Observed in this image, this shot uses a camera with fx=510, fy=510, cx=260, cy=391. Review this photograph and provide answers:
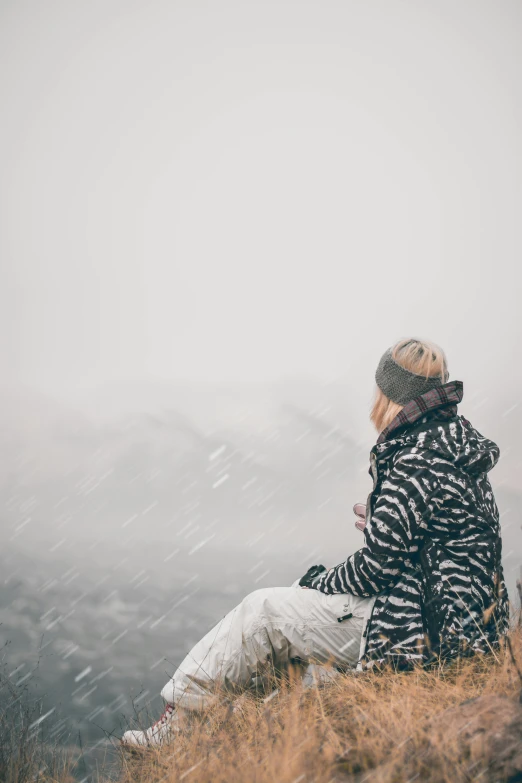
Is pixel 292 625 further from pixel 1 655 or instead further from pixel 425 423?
pixel 1 655

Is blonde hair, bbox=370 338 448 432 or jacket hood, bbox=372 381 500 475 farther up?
blonde hair, bbox=370 338 448 432

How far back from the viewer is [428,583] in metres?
2.73

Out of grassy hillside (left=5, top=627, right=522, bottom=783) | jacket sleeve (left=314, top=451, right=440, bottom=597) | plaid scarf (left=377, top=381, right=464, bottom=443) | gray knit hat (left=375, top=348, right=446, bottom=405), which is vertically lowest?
grassy hillside (left=5, top=627, right=522, bottom=783)

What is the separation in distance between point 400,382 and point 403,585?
3.87ft

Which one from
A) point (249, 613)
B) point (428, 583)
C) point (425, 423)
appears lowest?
point (428, 583)

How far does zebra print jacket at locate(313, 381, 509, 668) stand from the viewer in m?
2.67

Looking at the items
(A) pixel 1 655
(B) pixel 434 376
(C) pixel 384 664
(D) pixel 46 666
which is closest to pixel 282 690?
(C) pixel 384 664

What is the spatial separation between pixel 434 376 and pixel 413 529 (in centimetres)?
97

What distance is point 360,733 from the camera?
228cm

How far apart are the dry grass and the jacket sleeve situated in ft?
1.64

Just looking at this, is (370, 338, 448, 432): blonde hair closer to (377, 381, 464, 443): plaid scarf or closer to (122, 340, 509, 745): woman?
(122, 340, 509, 745): woman

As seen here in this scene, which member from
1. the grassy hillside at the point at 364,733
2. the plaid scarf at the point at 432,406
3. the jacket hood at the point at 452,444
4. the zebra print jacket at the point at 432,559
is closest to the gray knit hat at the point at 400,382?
the plaid scarf at the point at 432,406

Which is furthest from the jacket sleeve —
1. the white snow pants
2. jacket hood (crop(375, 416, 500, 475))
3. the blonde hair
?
the blonde hair

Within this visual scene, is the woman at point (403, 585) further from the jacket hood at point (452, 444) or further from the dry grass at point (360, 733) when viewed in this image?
the dry grass at point (360, 733)
